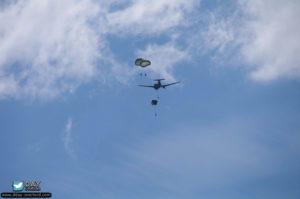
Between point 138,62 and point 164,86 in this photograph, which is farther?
point 164,86

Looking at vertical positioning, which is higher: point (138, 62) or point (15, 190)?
point (138, 62)

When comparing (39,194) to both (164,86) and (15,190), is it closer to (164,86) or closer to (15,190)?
(15,190)

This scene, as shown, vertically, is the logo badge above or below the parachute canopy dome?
below

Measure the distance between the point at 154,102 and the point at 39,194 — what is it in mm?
43210

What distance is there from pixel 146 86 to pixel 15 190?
162ft

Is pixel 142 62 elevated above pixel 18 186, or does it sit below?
above

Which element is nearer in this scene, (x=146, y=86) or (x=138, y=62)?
(x=138, y=62)

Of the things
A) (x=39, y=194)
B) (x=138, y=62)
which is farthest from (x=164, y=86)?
(x=39, y=194)

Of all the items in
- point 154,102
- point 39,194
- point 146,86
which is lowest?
point 39,194

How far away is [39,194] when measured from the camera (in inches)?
4183

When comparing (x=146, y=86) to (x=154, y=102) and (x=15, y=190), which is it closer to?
(x=154, y=102)

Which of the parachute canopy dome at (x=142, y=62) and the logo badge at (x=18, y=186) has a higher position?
the parachute canopy dome at (x=142, y=62)

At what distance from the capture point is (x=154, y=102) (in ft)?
349

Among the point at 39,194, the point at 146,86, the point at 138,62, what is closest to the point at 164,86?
the point at 146,86
